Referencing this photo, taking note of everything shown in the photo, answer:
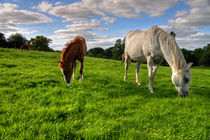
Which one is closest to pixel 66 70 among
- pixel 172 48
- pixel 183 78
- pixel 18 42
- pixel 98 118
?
pixel 98 118

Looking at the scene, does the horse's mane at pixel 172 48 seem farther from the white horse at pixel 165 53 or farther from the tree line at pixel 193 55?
the tree line at pixel 193 55

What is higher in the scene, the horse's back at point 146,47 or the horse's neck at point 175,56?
the horse's back at point 146,47

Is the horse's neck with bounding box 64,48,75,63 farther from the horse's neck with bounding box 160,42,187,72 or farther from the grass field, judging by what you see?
the horse's neck with bounding box 160,42,187,72

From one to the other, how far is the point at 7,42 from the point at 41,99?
2387 inches

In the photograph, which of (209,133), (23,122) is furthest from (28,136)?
(209,133)

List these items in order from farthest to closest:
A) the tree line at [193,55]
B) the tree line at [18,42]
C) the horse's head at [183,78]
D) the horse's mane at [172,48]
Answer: the tree line at [193,55] < the tree line at [18,42] < the horse's mane at [172,48] < the horse's head at [183,78]

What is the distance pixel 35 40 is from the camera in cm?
5934

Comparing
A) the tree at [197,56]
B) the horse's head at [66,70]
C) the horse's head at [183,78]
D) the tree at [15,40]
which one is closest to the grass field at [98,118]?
the horse's head at [183,78]

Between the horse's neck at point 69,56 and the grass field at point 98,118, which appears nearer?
the grass field at point 98,118

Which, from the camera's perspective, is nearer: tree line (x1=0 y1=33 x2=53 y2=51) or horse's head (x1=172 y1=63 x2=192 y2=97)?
horse's head (x1=172 y1=63 x2=192 y2=97)

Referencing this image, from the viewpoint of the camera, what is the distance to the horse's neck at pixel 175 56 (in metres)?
4.53

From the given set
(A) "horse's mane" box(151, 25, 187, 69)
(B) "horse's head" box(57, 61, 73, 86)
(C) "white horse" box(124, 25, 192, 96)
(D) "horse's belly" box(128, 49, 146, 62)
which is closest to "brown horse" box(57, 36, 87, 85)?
(B) "horse's head" box(57, 61, 73, 86)

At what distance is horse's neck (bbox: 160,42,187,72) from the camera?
4527 mm

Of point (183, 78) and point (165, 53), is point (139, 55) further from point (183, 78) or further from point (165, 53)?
point (183, 78)
